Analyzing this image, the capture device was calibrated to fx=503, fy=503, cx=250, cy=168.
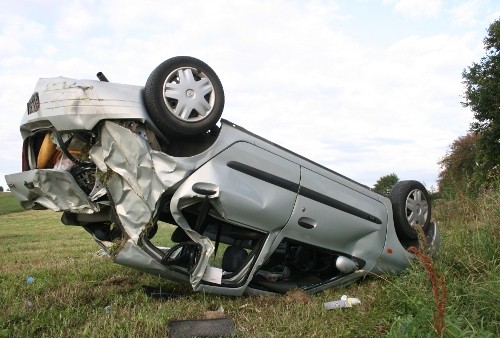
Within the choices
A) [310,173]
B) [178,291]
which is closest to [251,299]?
[178,291]

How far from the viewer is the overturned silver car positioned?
3674 mm

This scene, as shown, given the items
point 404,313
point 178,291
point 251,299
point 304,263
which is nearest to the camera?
point 404,313

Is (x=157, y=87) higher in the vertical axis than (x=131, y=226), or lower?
higher

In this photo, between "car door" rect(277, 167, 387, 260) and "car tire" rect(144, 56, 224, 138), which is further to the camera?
"car door" rect(277, 167, 387, 260)

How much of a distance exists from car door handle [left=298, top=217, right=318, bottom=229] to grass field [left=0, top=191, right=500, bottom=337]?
1.99ft

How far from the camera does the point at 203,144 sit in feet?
13.4

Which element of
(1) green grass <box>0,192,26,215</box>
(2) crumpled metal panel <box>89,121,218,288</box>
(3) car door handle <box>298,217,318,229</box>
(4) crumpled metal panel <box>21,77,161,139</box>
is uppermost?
(4) crumpled metal panel <box>21,77,161,139</box>

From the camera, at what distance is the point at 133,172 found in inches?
146

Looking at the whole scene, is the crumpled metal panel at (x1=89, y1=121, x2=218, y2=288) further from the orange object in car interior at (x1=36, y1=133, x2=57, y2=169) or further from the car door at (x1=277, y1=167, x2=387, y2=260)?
the car door at (x1=277, y1=167, x2=387, y2=260)

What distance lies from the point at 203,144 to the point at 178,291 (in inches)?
56.8

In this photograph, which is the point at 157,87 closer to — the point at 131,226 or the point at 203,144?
the point at 203,144

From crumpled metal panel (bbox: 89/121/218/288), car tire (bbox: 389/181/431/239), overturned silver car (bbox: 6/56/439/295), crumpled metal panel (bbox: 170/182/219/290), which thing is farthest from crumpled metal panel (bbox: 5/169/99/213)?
car tire (bbox: 389/181/431/239)

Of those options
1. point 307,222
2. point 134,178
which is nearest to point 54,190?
point 134,178

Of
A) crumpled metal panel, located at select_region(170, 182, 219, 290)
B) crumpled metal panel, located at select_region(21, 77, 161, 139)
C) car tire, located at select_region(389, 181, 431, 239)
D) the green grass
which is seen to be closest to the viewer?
crumpled metal panel, located at select_region(21, 77, 161, 139)
